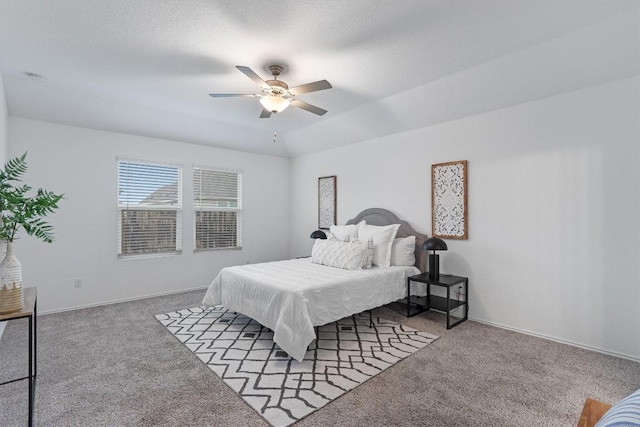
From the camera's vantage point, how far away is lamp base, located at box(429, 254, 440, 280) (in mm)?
3799

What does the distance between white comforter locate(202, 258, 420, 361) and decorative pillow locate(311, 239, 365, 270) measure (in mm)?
103

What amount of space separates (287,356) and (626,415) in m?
2.41

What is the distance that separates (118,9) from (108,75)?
1.33 meters

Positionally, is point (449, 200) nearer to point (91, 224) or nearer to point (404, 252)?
point (404, 252)

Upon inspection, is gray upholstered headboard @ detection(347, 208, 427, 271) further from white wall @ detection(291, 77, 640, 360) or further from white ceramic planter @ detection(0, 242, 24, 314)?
white ceramic planter @ detection(0, 242, 24, 314)

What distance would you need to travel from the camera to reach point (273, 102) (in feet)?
9.66

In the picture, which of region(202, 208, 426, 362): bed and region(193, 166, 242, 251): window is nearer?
region(202, 208, 426, 362): bed

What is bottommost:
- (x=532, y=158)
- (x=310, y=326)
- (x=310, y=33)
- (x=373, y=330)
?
(x=373, y=330)

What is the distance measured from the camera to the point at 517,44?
2.69 m

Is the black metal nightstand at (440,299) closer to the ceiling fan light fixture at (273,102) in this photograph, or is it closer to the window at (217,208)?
the ceiling fan light fixture at (273,102)

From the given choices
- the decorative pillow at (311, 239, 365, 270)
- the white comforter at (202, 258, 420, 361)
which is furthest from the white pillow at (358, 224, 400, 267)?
the decorative pillow at (311, 239, 365, 270)

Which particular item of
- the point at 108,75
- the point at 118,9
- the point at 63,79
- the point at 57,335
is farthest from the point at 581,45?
the point at 57,335

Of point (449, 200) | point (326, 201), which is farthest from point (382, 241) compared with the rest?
point (326, 201)

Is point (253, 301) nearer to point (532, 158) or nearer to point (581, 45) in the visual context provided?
point (532, 158)
